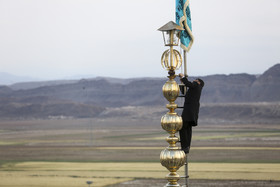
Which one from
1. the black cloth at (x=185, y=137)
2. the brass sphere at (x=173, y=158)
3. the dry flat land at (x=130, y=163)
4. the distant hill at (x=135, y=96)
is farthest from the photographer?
the distant hill at (x=135, y=96)

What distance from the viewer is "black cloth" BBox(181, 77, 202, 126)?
5.78 m

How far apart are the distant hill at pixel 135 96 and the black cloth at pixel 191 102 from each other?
128m

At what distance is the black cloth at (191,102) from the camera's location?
5.78 meters

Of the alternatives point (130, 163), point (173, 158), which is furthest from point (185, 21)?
point (130, 163)

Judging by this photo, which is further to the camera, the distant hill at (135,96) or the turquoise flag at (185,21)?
the distant hill at (135,96)

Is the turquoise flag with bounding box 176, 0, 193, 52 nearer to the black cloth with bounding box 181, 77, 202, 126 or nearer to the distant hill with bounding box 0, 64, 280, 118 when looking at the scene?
the black cloth with bounding box 181, 77, 202, 126

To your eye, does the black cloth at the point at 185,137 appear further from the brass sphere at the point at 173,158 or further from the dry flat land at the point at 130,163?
the dry flat land at the point at 130,163

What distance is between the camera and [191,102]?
5848mm

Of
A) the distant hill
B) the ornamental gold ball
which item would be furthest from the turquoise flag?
the distant hill

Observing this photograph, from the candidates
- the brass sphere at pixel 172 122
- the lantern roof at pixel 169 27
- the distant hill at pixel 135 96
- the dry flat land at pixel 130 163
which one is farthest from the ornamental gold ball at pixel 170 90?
the distant hill at pixel 135 96

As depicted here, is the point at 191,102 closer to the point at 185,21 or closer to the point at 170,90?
the point at 170,90

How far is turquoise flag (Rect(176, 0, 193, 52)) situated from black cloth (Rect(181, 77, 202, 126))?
0.37m

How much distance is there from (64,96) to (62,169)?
530ft

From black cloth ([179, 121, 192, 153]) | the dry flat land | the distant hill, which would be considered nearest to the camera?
black cloth ([179, 121, 192, 153])
